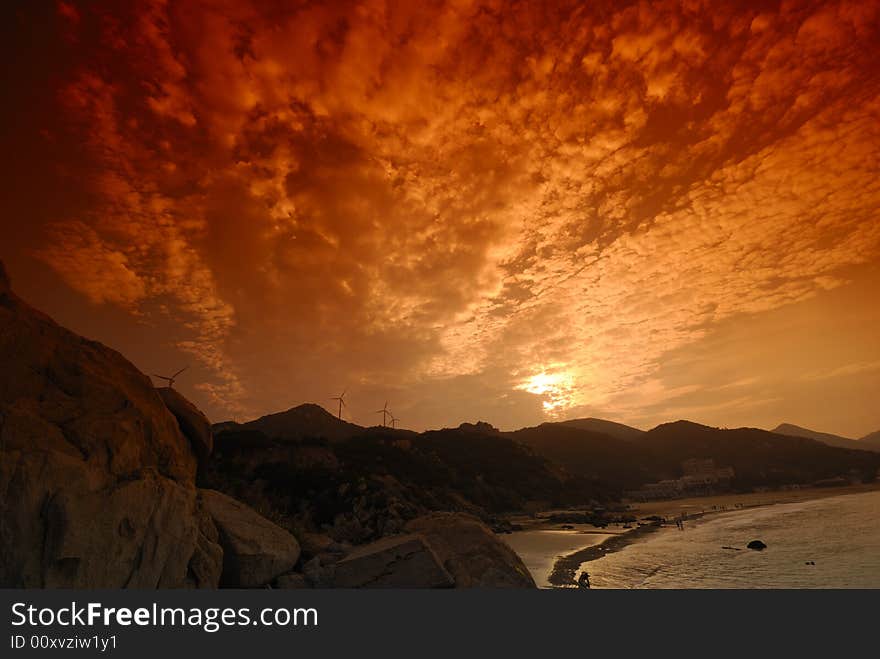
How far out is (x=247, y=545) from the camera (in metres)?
10.7

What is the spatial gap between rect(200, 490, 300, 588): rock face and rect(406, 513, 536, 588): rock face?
362 centimetres

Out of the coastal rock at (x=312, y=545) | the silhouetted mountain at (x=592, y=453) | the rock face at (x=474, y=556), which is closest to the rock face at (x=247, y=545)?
the coastal rock at (x=312, y=545)

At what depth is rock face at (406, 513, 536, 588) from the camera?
1106 centimetres

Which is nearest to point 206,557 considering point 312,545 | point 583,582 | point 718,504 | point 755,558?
point 312,545

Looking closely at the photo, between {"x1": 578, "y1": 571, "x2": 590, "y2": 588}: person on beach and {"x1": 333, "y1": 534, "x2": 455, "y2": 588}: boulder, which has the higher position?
{"x1": 333, "y1": 534, "x2": 455, "y2": 588}: boulder

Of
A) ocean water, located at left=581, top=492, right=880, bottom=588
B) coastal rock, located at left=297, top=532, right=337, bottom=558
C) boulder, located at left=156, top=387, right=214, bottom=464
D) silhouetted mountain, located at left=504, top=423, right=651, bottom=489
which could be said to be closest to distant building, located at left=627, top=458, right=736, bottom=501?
silhouetted mountain, located at left=504, top=423, right=651, bottom=489

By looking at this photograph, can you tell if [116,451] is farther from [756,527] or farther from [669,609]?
[756,527]

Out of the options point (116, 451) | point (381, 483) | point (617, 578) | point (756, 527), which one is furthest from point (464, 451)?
point (116, 451)

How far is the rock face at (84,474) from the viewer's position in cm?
699

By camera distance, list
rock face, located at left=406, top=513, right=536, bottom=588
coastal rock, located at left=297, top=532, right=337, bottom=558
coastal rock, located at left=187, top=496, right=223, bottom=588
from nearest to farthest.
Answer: coastal rock, located at left=187, top=496, right=223, bottom=588 < rock face, located at left=406, top=513, right=536, bottom=588 < coastal rock, located at left=297, top=532, right=337, bottom=558

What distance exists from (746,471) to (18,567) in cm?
17581

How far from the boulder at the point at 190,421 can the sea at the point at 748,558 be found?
1615cm

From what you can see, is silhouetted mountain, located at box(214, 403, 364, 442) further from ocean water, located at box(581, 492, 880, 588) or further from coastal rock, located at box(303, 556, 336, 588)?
coastal rock, located at box(303, 556, 336, 588)

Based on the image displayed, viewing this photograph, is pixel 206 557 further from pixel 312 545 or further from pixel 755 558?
pixel 755 558
